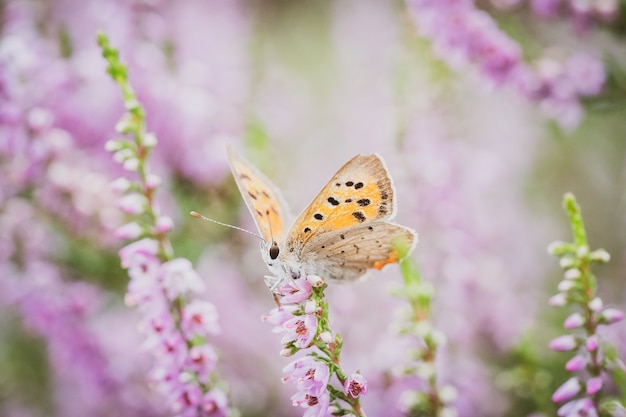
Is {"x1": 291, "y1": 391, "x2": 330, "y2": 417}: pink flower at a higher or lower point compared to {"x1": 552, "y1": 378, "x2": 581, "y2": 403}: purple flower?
higher

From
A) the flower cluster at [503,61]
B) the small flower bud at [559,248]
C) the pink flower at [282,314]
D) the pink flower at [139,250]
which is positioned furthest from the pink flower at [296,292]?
the flower cluster at [503,61]

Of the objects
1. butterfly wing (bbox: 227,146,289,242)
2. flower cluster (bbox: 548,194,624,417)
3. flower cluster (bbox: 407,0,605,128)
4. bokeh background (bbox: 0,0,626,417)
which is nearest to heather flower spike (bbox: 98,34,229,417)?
butterfly wing (bbox: 227,146,289,242)

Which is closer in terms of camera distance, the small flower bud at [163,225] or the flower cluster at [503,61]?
the small flower bud at [163,225]

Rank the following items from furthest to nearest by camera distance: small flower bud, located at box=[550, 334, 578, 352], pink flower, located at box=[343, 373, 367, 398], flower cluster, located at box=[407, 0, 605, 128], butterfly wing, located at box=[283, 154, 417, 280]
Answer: flower cluster, located at box=[407, 0, 605, 128] < butterfly wing, located at box=[283, 154, 417, 280] < small flower bud, located at box=[550, 334, 578, 352] < pink flower, located at box=[343, 373, 367, 398]

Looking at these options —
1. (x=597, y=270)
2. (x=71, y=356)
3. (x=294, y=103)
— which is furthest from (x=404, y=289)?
(x=294, y=103)

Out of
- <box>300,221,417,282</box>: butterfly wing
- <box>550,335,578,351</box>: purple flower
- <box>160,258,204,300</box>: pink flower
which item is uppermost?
<box>300,221,417,282</box>: butterfly wing

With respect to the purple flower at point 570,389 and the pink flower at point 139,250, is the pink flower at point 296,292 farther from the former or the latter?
the purple flower at point 570,389

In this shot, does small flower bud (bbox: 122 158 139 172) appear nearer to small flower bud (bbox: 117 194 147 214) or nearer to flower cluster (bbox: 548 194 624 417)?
small flower bud (bbox: 117 194 147 214)

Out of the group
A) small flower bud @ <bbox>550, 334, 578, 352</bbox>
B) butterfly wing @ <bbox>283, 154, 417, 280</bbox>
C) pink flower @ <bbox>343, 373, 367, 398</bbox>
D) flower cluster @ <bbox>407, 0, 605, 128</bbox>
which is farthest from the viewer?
flower cluster @ <bbox>407, 0, 605, 128</bbox>
